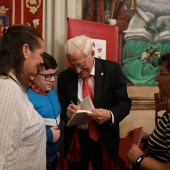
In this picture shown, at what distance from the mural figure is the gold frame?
0.07 meters

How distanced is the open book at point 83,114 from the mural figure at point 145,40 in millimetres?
1427

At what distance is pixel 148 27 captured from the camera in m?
3.27

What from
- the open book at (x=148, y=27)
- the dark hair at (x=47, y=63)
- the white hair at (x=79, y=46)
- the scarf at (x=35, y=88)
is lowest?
the scarf at (x=35, y=88)

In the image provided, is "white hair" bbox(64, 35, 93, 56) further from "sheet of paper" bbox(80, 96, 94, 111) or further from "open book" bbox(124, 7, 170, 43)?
"open book" bbox(124, 7, 170, 43)

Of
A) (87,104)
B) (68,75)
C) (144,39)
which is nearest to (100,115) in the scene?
(87,104)

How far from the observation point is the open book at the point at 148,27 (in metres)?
3.20

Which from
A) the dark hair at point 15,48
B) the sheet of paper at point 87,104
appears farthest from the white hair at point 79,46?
the dark hair at point 15,48

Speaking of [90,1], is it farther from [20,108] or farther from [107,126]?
[20,108]

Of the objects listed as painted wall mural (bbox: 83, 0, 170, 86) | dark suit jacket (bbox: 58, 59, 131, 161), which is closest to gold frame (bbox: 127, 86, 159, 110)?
painted wall mural (bbox: 83, 0, 170, 86)

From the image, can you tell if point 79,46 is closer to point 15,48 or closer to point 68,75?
point 68,75

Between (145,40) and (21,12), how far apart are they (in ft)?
5.63

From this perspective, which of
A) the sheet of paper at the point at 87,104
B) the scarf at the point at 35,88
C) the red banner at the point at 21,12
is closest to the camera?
the scarf at the point at 35,88

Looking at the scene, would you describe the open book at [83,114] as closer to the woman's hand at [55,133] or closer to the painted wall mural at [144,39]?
the woman's hand at [55,133]

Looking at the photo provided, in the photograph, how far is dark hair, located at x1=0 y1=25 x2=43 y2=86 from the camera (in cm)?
120
